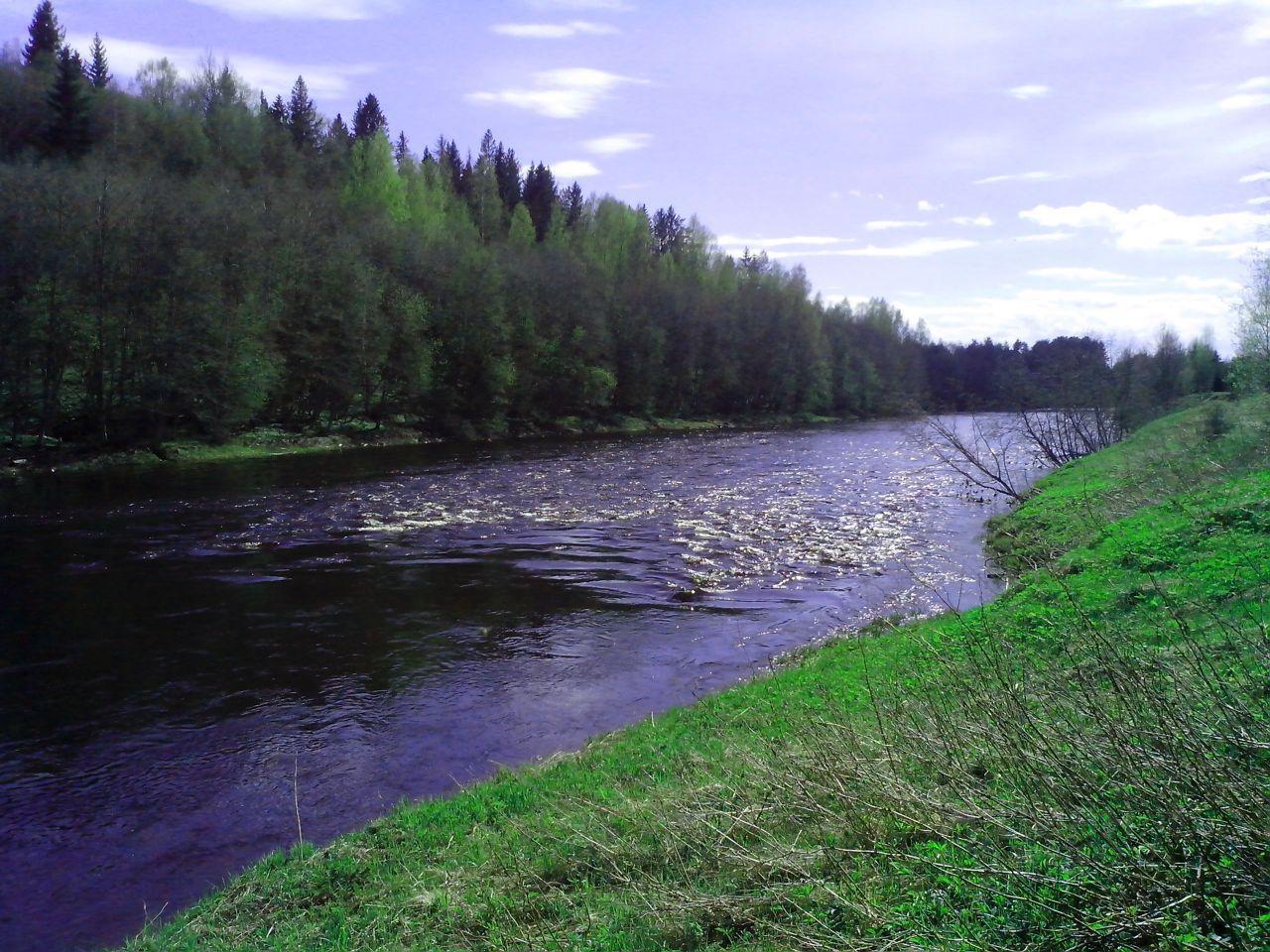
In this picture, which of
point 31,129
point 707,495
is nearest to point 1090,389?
point 707,495

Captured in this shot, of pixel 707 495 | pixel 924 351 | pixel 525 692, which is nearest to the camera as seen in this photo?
pixel 525 692

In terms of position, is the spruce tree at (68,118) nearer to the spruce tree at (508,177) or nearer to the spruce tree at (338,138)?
the spruce tree at (338,138)

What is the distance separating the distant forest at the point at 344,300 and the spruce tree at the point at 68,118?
6.2 inches

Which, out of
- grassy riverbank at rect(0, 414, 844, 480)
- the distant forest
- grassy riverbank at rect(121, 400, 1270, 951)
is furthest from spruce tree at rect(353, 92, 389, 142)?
grassy riverbank at rect(121, 400, 1270, 951)

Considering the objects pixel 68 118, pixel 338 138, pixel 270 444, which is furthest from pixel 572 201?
pixel 270 444

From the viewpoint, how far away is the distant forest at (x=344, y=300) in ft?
134

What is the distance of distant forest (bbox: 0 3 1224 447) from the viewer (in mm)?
40906

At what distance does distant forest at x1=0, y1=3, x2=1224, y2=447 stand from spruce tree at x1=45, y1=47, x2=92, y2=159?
0.16 meters

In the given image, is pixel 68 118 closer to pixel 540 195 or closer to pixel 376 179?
pixel 376 179

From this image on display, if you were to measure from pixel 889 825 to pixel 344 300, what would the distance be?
55.4m

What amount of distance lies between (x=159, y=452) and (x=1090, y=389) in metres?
42.9

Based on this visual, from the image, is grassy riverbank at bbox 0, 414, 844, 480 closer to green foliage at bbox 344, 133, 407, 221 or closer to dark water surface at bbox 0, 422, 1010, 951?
dark water surface at bbox 0, 422, 1010, 951

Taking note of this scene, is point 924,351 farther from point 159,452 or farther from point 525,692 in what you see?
point 525,692

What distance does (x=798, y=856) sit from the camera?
5.28 metres
